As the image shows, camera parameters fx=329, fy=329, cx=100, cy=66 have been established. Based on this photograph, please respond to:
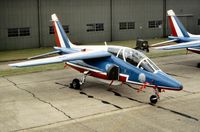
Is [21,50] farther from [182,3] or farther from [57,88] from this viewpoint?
[182,3]

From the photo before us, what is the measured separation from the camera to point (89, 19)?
38.7 meters

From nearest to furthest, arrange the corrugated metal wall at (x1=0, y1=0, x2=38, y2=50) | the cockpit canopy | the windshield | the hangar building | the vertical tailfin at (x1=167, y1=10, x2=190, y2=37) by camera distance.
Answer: the cockpit canopy
the windshield
the vertical tailfin at (x1=167, y1=10, x2=190, y2=37)
the corrugated metal wall at (x1=0, y1=0, x2=38, y2=50)
the hangar building

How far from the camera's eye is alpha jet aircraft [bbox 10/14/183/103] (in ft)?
48.4

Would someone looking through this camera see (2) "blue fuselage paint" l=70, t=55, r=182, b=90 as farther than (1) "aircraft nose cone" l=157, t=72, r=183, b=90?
Yes

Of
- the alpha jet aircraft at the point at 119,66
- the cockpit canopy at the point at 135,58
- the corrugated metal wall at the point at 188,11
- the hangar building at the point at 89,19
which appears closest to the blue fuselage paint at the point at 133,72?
the alpha jet aircraft at the point at 119,66

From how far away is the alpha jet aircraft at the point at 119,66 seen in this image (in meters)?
14.8

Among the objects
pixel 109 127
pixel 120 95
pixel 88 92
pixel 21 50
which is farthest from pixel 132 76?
pixel 21 50

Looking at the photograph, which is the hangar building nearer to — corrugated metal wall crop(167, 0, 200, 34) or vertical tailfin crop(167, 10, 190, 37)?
corrugated metal wall crop(167, 0, 200, 34)

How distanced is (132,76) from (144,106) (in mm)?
1697

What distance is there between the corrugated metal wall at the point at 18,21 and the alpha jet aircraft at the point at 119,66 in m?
17.2

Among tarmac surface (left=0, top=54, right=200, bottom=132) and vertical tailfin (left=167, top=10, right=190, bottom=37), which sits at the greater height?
vertical tailfin (left=167, top=10, right=190, bottom=37)

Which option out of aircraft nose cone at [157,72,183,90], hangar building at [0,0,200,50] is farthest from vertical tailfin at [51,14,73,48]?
hangar building at [0,0,200,50]

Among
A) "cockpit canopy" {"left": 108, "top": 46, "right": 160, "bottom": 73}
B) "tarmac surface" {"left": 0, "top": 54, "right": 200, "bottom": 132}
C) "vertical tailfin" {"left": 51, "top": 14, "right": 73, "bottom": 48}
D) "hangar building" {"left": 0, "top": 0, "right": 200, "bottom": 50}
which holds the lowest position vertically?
"tarmac surface" {"left": 0, "top": 54, "right": 200, "bottom": 132}

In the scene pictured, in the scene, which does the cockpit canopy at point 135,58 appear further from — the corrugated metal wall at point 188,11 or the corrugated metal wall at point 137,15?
the corrugated metal wall at point 188,11
